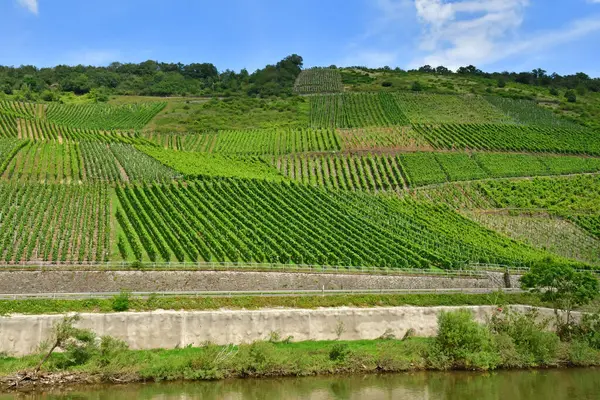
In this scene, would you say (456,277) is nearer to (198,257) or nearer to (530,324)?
(530,324)

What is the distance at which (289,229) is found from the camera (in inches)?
2432

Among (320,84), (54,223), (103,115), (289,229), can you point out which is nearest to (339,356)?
(289,229)

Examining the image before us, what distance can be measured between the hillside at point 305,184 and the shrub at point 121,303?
409 inches

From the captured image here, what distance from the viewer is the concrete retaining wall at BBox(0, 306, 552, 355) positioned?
36594 mm

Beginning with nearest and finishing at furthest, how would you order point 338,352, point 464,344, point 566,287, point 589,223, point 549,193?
point 338,352 → point 464,344 → point 566,287 → point 589,223 → point 549,193

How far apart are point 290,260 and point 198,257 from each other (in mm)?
7716

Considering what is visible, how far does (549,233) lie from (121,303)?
174 feet

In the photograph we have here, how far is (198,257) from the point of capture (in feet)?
176

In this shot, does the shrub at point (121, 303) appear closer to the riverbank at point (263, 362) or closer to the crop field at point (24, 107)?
the riverbank at point (263, 362)

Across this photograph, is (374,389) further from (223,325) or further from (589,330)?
(589,330)

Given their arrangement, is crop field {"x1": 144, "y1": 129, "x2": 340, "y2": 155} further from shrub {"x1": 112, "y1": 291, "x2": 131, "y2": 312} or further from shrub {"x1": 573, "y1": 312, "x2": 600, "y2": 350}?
shrub {"x1": 112, "y1": 291, "x2": 131, "y2": 312}

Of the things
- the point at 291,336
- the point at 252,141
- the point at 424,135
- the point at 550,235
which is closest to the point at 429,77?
the point at 424,135

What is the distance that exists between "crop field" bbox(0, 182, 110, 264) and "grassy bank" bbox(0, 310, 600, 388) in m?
15.6

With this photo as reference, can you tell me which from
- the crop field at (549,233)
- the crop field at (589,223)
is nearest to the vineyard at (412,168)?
the crop field at (549,233)
